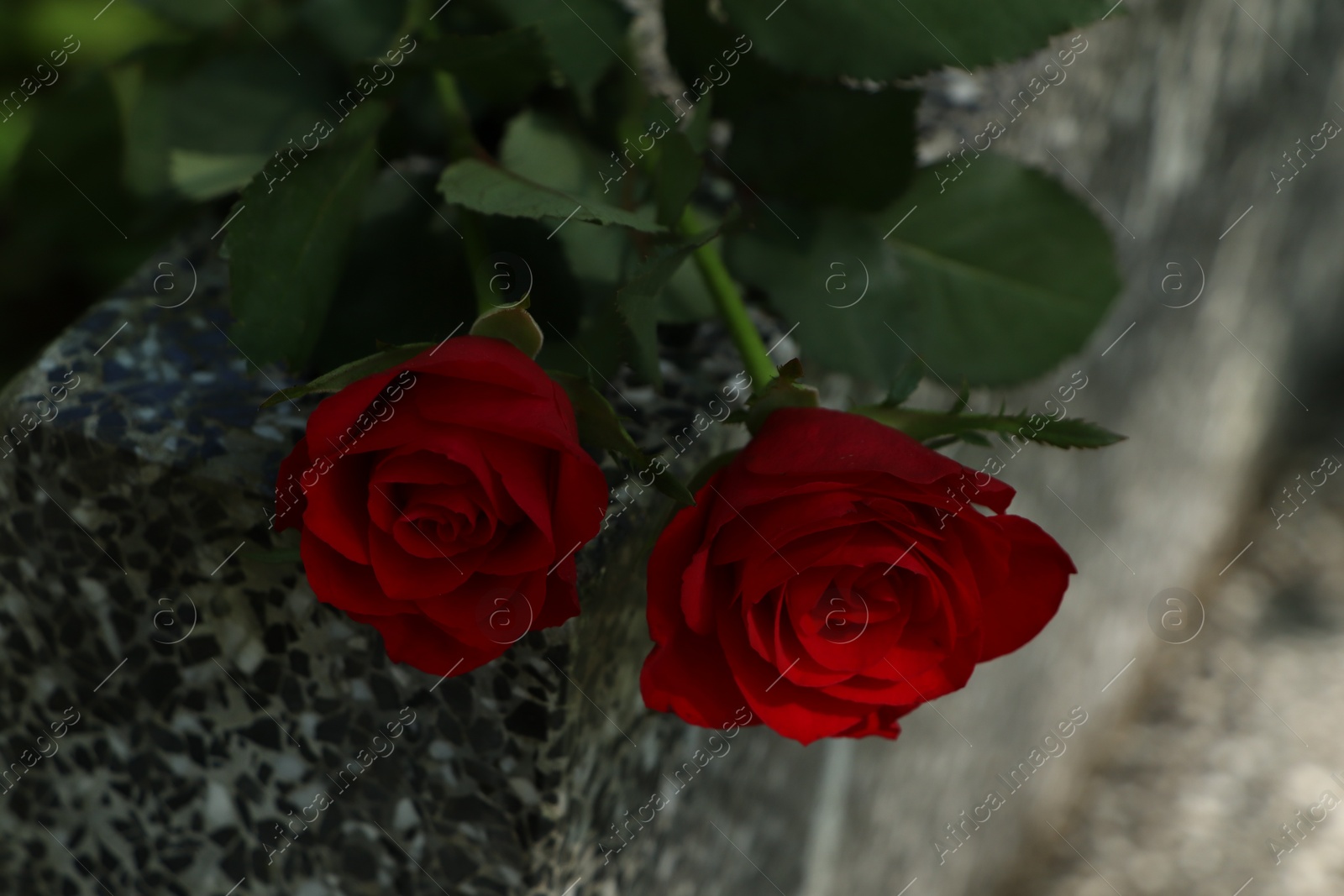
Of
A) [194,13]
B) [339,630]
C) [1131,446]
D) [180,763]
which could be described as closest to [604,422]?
[339,630]

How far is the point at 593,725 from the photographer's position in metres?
0.39

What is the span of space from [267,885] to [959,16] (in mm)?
399

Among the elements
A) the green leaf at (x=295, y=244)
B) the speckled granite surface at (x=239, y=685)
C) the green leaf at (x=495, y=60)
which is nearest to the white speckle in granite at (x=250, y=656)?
the speckled granite surface at (x=239, y=685)

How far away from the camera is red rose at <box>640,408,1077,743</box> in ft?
0.91

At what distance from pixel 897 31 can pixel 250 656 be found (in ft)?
1.02

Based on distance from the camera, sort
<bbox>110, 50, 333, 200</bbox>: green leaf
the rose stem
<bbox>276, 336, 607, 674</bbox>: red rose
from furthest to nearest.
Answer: <bbox>110, 50, 333, 200</bbox>: green leaf < the rose stem < <bbox>276, 336, 607, 674</bbox>: red rose

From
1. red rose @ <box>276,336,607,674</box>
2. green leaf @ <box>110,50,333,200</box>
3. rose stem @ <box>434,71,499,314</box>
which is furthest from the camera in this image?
green leaf @ <box>110,50,333,200</box>

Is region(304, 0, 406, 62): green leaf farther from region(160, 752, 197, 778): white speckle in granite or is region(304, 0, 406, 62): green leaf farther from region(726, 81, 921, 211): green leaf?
region(160, 752, 197, 778): white speckle in granite

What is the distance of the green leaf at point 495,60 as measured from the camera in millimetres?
384

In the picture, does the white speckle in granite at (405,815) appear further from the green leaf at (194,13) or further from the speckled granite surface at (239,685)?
the green leaf at (194,13)

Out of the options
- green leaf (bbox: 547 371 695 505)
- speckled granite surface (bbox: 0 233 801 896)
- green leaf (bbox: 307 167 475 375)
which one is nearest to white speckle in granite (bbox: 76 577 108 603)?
speckled granite surface (bbox: 0 233 801 896)

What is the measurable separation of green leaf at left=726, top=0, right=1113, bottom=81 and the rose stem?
0.34 ft

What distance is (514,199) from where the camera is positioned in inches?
13.3

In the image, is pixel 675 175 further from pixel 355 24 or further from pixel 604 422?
pixel 355 24
